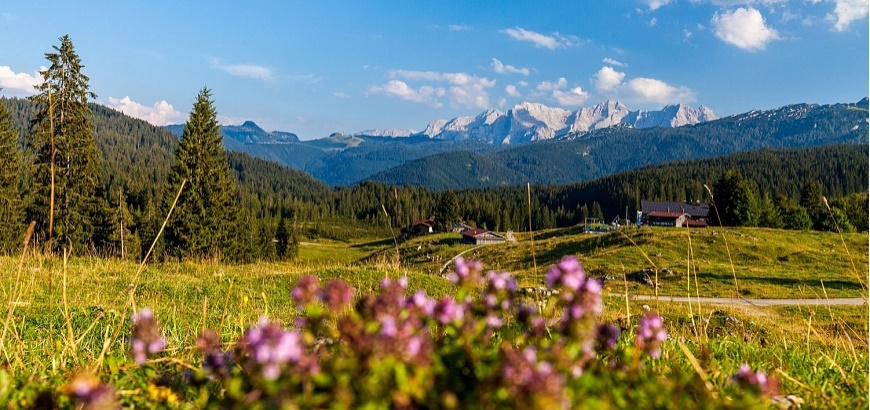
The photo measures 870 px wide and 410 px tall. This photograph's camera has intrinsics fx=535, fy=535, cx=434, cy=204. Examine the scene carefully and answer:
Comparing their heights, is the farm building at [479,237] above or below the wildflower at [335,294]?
below

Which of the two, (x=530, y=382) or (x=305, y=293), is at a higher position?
(x=305, y=293)

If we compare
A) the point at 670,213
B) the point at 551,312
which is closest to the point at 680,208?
the point at 670,213

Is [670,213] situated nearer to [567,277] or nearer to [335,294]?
[567,277]

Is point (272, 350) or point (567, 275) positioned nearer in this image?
point (272, 350)

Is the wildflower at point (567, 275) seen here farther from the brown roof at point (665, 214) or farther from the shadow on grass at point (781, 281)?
the brown roof at point (665, 214)

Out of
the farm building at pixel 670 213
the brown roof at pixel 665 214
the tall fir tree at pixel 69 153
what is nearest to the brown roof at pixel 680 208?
the farm building at pixel 670 213

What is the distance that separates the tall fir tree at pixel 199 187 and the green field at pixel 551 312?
25.3 metres

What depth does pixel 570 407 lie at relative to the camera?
136 cm

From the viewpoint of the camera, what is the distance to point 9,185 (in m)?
44.2

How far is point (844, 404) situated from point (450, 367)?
2297mm

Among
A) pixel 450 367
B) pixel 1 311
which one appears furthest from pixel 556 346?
pixel 1 311

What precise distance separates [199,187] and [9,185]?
15.9 m

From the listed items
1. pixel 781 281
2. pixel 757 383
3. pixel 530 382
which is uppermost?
pixel 530 382

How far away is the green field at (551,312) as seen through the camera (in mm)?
3312
